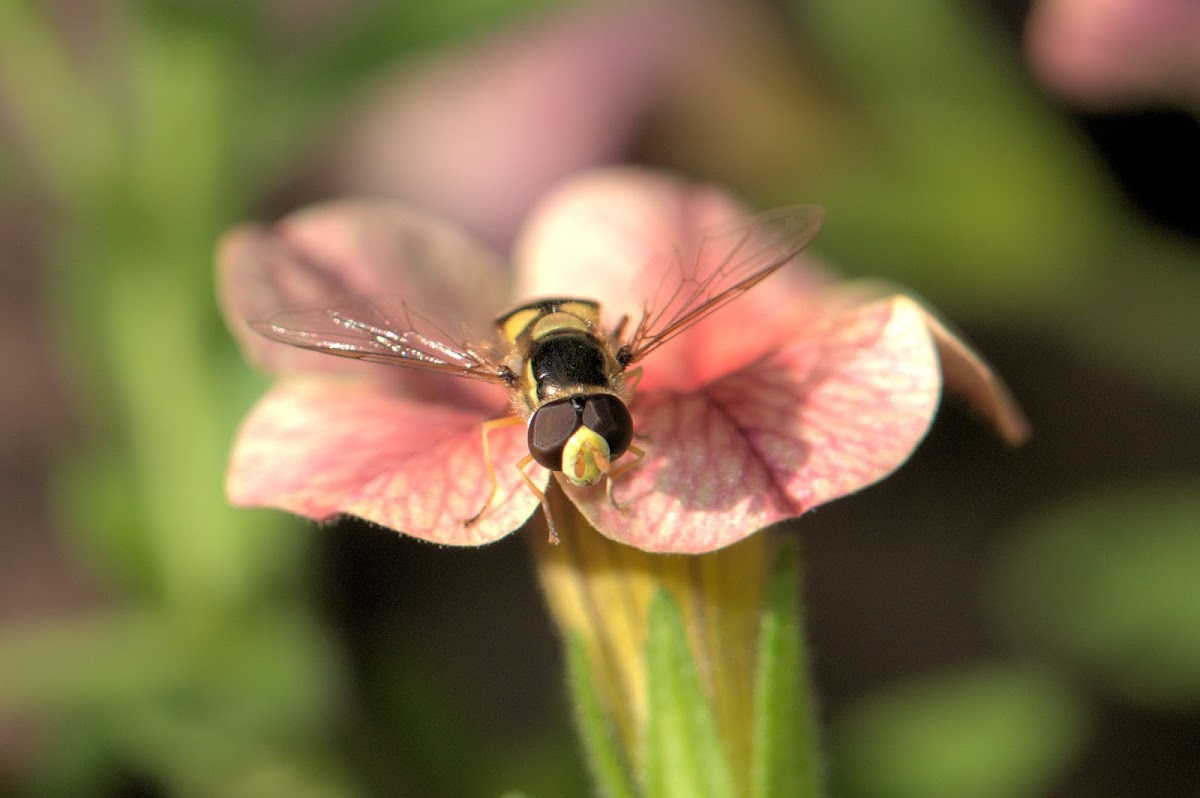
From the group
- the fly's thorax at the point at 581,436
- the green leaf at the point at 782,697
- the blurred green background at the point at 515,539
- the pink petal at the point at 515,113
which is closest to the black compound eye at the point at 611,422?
the fly's thorax at the point at 581,436

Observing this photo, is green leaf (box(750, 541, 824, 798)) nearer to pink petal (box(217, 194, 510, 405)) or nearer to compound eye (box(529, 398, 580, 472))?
compound eye (box(529, 398, 580, 472))

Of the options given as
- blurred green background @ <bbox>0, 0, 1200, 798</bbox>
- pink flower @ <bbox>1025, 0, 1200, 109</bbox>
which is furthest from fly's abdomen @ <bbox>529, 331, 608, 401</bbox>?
pink flower @ <bbox>1025, 0, 1200, 109</bbox>

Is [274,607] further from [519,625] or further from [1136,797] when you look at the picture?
[1136,797]

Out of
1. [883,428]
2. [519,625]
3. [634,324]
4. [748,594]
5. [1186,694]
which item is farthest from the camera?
[519,625]

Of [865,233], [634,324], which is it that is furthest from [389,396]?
[865,233]

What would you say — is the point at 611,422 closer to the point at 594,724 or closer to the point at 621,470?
the point at 621,470
